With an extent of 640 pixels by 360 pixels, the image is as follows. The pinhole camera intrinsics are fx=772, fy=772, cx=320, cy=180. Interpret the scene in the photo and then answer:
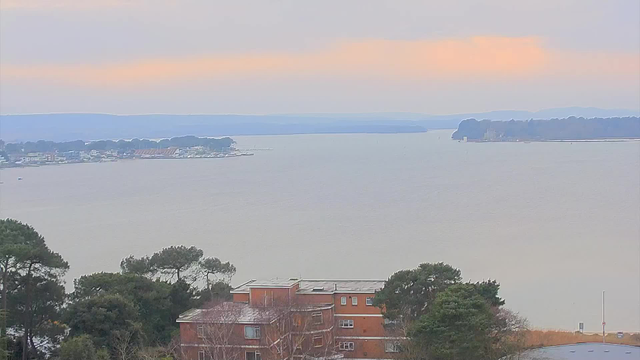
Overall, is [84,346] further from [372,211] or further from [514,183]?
[514,183]

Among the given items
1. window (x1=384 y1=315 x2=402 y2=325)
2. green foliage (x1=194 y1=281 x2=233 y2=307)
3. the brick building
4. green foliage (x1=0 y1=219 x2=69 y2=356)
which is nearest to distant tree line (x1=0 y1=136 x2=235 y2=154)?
green foliage (x1=194 y1=281 x2=233 y2=307)

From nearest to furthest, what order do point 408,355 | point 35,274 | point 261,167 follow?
point 408,355
point 35,274
point 261,167

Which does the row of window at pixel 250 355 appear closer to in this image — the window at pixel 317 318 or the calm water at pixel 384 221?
the window at pixel 317 318

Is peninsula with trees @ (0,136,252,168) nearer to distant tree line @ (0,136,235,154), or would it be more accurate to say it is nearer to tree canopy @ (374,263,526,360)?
distant tree line @ (0,136,235,154)

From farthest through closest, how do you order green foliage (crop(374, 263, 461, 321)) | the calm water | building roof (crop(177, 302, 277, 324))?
1. the calm water
2. green foliage (crop(374, 263, 461, 321))
3. building roof (crop(177, 302, 277, 324))

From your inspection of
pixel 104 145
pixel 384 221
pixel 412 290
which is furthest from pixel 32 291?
pixel 104 145

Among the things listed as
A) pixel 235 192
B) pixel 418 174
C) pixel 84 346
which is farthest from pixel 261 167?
pixel 84 346

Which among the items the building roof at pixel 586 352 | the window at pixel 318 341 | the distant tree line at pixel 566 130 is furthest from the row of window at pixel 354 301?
the distant tree line at pixel 566 130
